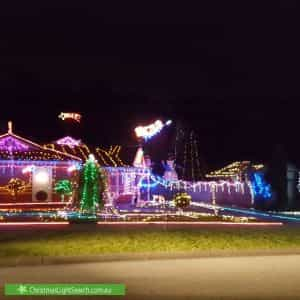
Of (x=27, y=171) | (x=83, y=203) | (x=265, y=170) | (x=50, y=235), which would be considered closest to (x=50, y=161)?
(x=27, y=171)

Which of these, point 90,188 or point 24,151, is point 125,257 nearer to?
point 90,188

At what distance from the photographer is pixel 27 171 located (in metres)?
39.3

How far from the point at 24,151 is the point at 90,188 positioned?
1073 cm

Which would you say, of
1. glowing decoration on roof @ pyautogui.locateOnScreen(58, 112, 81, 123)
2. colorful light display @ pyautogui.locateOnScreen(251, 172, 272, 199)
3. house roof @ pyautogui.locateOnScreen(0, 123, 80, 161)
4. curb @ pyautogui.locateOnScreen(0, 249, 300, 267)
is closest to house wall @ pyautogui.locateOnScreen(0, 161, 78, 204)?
house roof @ pyautogui.locateOnScreen(0, 123, 80, 161)

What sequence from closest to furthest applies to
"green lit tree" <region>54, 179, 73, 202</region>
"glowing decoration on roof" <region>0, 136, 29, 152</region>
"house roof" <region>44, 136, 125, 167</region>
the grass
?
the grass
"green lit tree" <region>54, 179, 73, 202</region>
"glowing decoration on roof" <region>0, 136, 29, 152</region>
"house roof" <region>44, 136, 125, 167</region>

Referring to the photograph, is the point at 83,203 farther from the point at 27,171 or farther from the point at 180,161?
the point at 180,161

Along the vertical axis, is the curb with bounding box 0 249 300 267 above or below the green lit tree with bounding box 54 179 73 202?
below

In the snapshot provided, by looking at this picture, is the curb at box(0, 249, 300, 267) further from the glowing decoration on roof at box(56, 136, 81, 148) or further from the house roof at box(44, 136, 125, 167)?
the glowing decoration on roof at box(56, 136, 81, 148)

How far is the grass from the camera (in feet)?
51.8

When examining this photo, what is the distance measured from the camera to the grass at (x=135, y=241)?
51.8 feet

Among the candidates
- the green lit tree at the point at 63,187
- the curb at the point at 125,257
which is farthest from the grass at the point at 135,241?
the green lit tree at the point at 63,187

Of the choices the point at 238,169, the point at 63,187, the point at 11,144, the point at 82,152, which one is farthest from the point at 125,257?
the point at 238,169

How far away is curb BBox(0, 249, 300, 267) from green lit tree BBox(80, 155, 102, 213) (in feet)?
49.6

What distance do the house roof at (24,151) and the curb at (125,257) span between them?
2440 cm
